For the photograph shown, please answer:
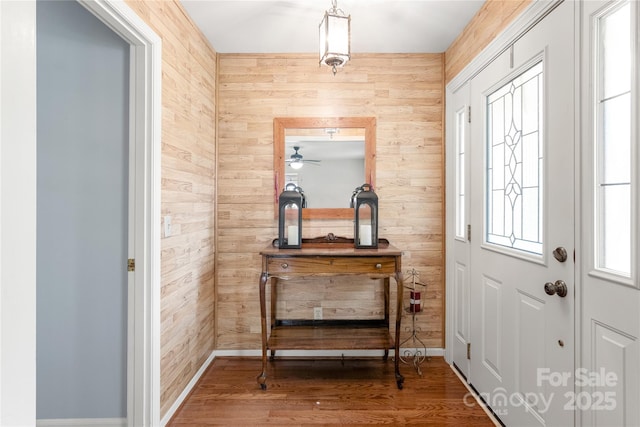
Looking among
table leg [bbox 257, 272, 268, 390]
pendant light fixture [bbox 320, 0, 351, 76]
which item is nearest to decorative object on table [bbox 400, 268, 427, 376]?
table leg [bbox 257, 272, 268, 390]

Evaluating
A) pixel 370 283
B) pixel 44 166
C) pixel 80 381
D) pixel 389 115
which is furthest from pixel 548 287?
pixel 44 166

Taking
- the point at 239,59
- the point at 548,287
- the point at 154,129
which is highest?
the point at 239,59

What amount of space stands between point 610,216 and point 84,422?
8.76 feet

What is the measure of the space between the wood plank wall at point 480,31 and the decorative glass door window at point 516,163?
33 centimetres

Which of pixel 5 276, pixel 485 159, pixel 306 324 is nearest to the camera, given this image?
pixel 5 276

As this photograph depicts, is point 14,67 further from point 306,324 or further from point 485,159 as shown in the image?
point 306,324

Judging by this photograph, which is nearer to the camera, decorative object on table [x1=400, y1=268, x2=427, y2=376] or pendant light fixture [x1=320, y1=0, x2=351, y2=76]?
pendant light fixture [x1=320, y1=0, x2=351, y2=76]

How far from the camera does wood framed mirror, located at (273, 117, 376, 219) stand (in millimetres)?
2832

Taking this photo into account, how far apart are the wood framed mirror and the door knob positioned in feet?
5.03

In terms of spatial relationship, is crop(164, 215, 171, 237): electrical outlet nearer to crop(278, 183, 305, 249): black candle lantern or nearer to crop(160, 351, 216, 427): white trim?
crop(278, 183, 305, 249): black candle lantern

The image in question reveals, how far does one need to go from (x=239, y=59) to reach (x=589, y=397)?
9.77ft

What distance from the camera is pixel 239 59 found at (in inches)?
112

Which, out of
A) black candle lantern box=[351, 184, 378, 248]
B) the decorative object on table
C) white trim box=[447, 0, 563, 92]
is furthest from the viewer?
the decorative object on table

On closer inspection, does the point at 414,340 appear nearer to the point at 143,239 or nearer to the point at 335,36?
the point at 143,239
